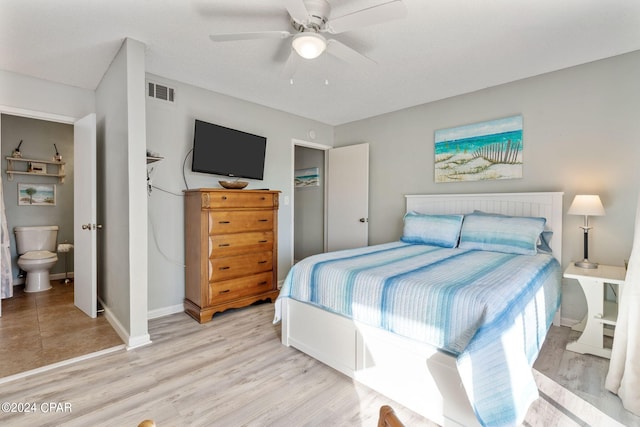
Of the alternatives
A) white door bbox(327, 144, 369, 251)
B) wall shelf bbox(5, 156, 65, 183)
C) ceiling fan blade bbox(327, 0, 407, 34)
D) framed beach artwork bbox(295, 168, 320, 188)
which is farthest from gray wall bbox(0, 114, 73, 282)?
ceiling fan blade bbox(327, 0, 407, 34)

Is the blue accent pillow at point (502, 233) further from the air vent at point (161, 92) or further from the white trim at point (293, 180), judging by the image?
the air vent at point (161, 92)

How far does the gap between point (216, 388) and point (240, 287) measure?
1.32m

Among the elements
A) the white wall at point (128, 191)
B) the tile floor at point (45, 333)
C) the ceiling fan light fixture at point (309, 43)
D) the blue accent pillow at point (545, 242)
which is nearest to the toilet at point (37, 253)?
the tile floor at point (45, 333)

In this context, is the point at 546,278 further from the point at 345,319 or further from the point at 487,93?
the point at 487,93

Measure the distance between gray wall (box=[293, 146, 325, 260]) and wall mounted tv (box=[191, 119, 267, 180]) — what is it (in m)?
1.56

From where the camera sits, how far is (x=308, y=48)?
6.27 ft

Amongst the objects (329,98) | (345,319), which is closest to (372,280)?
(345,319)

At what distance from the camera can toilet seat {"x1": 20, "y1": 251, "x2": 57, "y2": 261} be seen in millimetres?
3717

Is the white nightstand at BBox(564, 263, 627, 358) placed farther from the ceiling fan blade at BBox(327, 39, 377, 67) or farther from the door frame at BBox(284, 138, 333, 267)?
the door frame at BBox(284, 138, 333, 267)

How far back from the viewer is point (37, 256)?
3.79 meters

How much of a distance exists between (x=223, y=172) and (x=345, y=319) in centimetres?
222

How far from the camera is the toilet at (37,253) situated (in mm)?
3738

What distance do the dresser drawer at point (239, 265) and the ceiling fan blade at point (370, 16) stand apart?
224 centimetres

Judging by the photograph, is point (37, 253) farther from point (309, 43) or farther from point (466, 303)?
point (466, 303)
